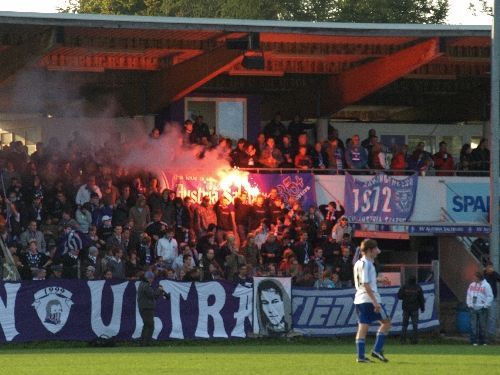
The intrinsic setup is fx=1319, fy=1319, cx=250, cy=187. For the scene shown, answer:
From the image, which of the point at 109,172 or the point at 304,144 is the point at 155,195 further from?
the point at 304,144

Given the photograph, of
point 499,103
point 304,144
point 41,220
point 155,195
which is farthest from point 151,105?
point 499,103

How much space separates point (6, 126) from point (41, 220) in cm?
1192

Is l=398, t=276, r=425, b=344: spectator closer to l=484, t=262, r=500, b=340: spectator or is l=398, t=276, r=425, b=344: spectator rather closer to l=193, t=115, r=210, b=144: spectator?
l=484, t=262, r=500, b=340: spectator

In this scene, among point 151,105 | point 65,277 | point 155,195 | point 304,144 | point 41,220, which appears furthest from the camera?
point 151,105

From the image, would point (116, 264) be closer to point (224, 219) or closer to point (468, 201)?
point (224, 219)

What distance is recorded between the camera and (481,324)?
88.2 ft

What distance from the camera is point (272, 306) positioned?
2641cm

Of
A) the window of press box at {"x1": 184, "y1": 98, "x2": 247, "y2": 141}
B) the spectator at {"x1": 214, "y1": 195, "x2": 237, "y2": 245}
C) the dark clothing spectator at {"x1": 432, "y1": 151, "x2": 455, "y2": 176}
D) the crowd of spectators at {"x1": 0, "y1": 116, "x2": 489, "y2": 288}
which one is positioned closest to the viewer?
the crowd of spectators at {"x1": 0, "y1": 116, "x2": 489, "y2": 288}

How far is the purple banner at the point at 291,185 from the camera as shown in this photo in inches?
1287

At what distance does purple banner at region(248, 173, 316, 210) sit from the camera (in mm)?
32688

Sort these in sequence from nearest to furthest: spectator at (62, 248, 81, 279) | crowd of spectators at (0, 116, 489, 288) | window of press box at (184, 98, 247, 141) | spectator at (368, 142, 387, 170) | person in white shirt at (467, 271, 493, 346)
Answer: spectator at (62, 248, 81, 279) < crowd of spectators at (0, 116, 489, 288) < person in white shirt at (467, 271, 493, 346) < spectator at (368, 142, 387, 170) < window of press box at (184, 98, 247, 141)

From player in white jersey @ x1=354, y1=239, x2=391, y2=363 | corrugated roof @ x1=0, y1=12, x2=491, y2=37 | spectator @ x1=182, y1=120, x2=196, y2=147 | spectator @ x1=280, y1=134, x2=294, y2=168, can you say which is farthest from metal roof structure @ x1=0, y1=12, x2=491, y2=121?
player in white jersey @ x1=354, y1=239, x2=391, y2=363

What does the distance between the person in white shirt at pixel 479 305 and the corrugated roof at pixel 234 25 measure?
7.07 m
